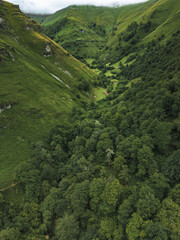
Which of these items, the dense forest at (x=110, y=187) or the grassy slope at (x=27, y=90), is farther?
the grassy slope at (x=27, y=90)

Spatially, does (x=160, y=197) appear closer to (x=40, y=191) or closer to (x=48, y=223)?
(x=48, y=223)

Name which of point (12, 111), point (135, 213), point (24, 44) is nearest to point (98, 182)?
point (135, 213)

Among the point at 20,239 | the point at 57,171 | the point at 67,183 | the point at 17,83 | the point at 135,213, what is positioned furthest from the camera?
the point at 17,83

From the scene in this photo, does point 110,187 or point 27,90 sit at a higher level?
point 27,90

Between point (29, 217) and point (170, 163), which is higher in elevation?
point (170, 163)

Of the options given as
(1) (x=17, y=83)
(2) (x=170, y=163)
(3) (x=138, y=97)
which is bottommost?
(2) (x=170, y=163)
